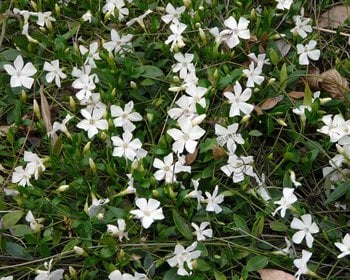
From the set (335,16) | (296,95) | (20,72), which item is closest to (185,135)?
(296,95)

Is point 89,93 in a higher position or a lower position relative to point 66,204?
higher

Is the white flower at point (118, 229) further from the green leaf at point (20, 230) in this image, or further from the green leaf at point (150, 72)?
the green leaf at point (150, 72)

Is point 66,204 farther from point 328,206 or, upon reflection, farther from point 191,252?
point 328,206

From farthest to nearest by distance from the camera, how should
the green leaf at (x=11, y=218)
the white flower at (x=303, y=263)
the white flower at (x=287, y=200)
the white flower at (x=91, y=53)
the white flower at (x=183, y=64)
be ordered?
the white flower at (x=91, y=53) → the white flower at (x=183, y=64) → the green leaf at (x=11, y=218) → the white flower at (x=287, y=200) → the white flower at (x=303, y=263)

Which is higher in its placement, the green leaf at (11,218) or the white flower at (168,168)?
the white flower at (168,168)

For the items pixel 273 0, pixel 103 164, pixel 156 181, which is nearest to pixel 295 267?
pixel 156 181

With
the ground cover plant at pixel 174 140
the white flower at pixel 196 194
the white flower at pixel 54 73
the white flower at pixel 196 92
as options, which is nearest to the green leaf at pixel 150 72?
the ground cover plant at pixel 174 140
